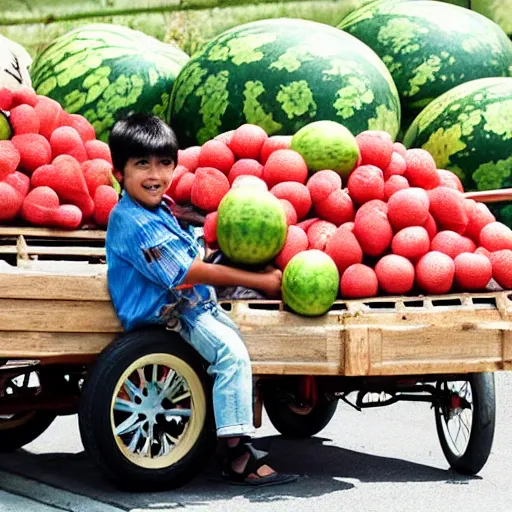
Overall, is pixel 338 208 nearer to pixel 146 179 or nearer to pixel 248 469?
pixel 146 179

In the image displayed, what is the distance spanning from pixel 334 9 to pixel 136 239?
268 inches

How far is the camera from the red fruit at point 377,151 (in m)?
5.57

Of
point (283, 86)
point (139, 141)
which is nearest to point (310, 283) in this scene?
point (139, 141)

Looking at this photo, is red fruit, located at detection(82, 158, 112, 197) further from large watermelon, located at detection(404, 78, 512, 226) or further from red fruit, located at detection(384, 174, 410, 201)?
large watermelon, located at detection(404, 78, 512, 226)

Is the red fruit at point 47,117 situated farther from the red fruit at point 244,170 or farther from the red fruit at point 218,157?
the red fruit at point 244,170

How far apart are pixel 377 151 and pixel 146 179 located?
1080 mm

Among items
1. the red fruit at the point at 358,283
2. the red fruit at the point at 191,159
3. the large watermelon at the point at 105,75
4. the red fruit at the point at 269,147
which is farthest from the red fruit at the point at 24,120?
the large watermelon at the point at 105,75

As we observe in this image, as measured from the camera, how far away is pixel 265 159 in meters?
5.76

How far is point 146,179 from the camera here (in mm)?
5004

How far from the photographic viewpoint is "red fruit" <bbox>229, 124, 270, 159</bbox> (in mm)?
5754

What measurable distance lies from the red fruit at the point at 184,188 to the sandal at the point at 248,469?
1194 mm

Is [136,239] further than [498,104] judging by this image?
No

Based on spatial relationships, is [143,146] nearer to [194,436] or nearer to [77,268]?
[77,268]

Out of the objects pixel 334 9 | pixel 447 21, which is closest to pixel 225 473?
pixel 447 21
